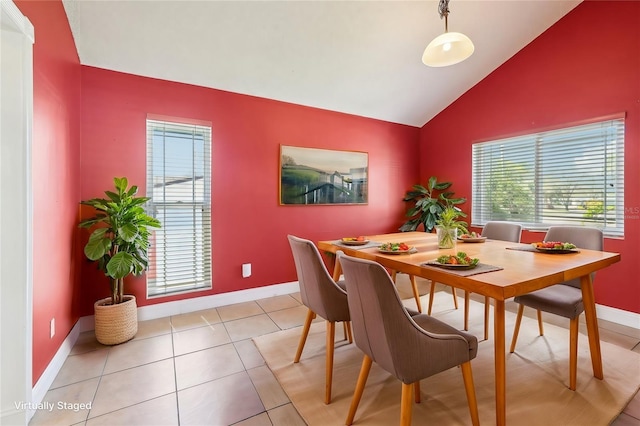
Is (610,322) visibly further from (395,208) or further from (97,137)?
(97,137)

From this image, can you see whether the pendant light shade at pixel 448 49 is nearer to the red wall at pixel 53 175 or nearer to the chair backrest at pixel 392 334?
the chair backrest at pixel 392 334

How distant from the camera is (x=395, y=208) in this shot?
4.55 meters

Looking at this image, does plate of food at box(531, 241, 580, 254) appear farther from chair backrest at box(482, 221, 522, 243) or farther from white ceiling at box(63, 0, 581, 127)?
white ceiling at box(63, 0, 581, 127)

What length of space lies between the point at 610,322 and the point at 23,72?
4.84 metres

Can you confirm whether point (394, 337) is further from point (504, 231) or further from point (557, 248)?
point (504, 231)

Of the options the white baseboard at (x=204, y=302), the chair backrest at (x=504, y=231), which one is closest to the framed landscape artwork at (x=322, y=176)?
the white baseboard at (x=204, y=302)

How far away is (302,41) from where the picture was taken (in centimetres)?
280

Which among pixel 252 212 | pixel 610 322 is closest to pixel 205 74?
pixel 252 212

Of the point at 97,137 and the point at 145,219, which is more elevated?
the point at 97,137

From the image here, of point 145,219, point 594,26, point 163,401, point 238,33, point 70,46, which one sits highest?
point 594,26

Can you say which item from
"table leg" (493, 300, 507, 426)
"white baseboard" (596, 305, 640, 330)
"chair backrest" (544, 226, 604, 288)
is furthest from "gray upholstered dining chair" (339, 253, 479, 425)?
"white baseboard" (596, 305, 640, 330)

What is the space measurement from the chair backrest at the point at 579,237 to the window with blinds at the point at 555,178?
37.1 inches

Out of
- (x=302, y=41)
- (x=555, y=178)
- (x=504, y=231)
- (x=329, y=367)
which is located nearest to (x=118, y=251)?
(x=329, y=367)

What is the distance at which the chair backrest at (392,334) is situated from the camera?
1.19 metres
